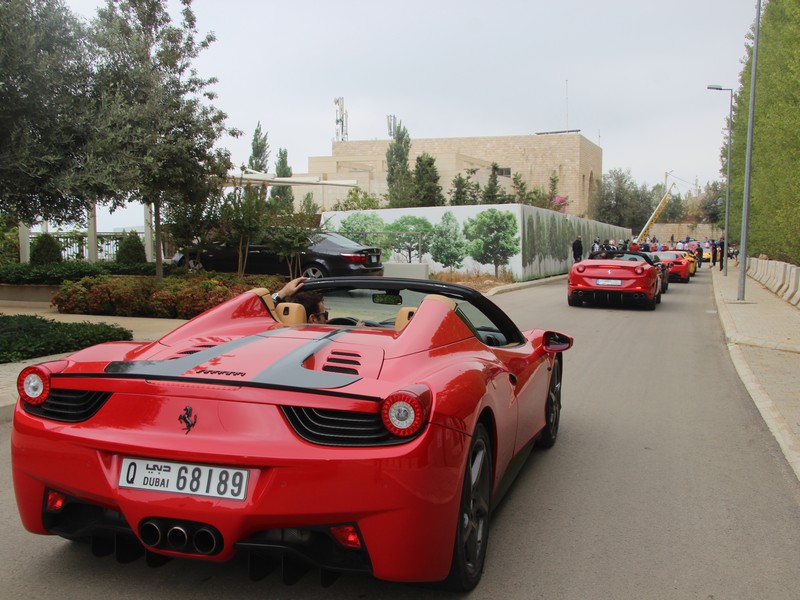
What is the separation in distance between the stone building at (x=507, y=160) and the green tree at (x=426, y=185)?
12.4m

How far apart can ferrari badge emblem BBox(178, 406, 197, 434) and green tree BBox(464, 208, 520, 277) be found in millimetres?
28429

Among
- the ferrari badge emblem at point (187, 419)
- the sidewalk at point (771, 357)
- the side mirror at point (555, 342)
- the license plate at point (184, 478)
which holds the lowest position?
the sidewalk at point (771, 357)

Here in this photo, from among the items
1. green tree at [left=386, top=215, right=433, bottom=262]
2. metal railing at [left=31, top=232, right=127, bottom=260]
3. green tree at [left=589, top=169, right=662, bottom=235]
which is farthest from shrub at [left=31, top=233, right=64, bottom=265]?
green tree at [left=589, top=169, right=662, bottom=235]

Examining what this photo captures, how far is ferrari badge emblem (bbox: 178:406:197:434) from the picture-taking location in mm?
2893

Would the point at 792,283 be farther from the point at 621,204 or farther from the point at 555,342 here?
the point at 621,204

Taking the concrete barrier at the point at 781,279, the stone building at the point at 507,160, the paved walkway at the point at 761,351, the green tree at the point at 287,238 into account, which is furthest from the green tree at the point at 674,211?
the green tree at the point at 287,238

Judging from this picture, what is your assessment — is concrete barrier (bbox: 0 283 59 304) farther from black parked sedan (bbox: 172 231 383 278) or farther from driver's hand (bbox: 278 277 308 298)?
driver's hand (bbox: 278 277 308 298)

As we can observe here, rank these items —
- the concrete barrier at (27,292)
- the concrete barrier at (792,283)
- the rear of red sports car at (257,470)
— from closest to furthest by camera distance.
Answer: the rear of red sports car at (257,470) → the concrete barrier at (27,292) → the concrete barrier at (792,283)

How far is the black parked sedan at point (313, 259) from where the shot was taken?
1955 cm

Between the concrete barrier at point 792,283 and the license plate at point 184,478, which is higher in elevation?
the license plate at point 184,478

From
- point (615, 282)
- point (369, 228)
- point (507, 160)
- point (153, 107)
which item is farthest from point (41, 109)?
point (507, 160)

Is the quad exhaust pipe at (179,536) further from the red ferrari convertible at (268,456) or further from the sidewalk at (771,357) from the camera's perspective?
the sidewalk at (771,357)

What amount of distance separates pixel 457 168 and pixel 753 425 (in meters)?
63.4

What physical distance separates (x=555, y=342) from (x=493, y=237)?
25.9 metres
